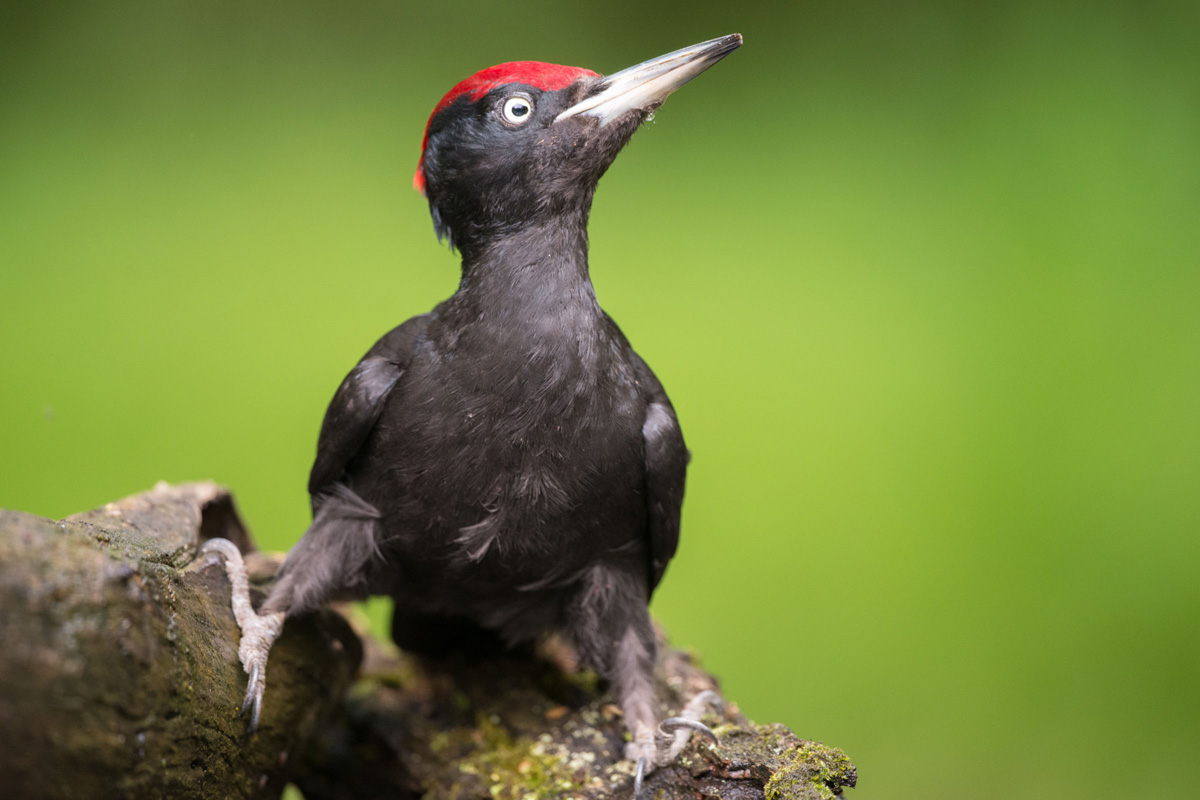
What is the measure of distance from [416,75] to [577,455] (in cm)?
370

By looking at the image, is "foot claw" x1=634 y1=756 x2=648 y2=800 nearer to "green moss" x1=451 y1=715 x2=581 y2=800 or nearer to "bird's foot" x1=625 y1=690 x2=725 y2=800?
"bird's foot" x1=625 y1=690 x2=725 y2=800

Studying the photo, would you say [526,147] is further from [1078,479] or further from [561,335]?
[1078,479]

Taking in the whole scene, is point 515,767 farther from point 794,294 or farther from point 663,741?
point 794,294

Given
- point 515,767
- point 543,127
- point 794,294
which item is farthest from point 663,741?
point 794,294

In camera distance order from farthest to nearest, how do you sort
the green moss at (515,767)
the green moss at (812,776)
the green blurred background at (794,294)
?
1. the green blurred background at (794,294)
2. the green moss at (515,767)
3. the green moss at (812,776)

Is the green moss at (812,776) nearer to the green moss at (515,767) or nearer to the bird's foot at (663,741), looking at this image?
the bird's foot at (663,741)

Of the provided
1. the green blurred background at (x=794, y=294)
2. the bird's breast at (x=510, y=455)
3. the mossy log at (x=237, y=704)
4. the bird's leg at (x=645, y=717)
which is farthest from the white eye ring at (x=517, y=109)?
the green blurred background at (x=794, y=294)

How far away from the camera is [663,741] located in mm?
2898

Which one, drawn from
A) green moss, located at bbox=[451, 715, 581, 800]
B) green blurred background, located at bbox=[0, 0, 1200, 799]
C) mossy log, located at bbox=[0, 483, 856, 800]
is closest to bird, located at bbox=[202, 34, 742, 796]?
mossy log, located at bbox=[0, 483, 856, 800]

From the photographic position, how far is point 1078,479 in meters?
5.24

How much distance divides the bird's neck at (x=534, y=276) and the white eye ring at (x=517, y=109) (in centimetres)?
31

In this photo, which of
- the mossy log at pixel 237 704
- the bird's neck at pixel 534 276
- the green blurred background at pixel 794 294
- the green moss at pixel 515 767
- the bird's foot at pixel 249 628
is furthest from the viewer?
the green blurred background at pixel 794 294

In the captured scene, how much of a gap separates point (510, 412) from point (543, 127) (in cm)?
83

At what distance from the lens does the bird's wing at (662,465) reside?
2.85 meters
